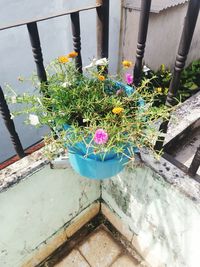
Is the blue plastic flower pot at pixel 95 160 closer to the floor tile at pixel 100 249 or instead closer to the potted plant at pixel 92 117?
the potted plant at pixel 92 117

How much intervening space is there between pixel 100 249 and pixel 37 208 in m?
0.58

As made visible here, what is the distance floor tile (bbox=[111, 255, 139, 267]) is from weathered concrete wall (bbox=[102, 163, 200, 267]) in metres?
0.08

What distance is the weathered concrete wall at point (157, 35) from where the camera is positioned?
2.10m

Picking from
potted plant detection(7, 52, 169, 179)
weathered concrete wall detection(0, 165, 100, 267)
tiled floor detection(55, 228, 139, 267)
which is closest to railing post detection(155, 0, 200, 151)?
potted plant detection(7, 52, 169, 179)

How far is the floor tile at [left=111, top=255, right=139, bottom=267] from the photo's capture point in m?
1.66

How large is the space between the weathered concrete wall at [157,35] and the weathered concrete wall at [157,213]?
122 cm

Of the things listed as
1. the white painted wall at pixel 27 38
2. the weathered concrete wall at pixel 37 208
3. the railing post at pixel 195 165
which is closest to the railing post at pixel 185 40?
the railing post at pixel 195 165

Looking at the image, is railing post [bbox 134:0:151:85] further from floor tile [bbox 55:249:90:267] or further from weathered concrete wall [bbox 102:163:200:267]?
floor tile [bbox 55:249:90:267]

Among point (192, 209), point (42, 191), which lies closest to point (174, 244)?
point (192, 209)

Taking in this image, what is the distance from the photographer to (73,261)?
1.68 m

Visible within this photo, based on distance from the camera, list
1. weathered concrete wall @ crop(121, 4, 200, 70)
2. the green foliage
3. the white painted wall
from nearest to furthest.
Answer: the green foliage < the white painted wall < weathered concrete wall @ crop(121, 4, 200, 70)

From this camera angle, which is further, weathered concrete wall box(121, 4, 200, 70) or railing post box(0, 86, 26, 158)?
weathered concrete wall box(121, 4, 200, 70)

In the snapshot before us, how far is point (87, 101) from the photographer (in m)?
1.00

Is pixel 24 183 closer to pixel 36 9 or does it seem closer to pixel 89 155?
pixel 89 155
